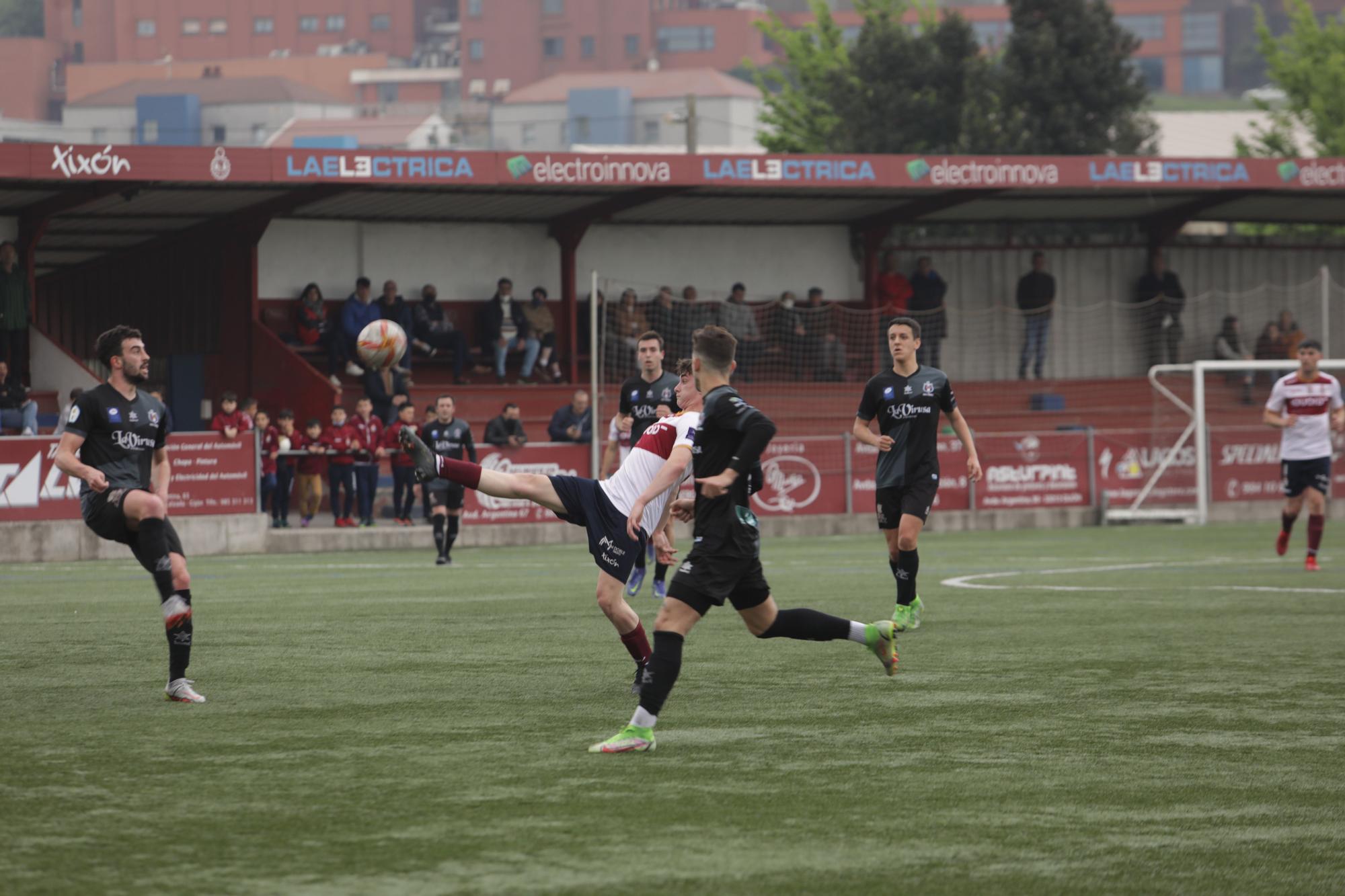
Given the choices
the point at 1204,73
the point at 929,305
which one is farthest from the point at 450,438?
the point at 1204,73

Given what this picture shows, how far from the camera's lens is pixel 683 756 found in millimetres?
7312

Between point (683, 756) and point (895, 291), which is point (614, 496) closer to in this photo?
point (683, 756)

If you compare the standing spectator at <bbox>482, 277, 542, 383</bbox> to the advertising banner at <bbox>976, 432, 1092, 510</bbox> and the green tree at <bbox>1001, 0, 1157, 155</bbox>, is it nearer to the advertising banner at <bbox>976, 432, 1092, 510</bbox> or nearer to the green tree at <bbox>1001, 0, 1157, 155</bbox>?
the advertising banner at <bbox>976, 432, 1092, 510</bbox>

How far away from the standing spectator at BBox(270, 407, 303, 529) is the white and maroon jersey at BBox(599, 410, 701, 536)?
15.2 m

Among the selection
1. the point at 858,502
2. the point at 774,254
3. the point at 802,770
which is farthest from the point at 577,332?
the point at 802,770

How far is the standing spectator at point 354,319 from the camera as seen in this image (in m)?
27.5

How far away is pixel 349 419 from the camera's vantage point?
24281 mm

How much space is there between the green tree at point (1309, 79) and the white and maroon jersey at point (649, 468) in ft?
141

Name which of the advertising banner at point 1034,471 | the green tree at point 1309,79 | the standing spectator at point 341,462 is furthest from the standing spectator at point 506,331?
the green tree at point 1309,79

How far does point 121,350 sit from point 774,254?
24971 mm

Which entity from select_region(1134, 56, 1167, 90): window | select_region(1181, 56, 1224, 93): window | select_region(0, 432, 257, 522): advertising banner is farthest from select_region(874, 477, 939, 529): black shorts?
select_region(1181, 56, 1224, 93): window

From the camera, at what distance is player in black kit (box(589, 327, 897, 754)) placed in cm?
735

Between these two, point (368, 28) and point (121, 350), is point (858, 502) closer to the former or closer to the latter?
point (121, 350)

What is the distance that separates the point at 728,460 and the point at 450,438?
39.2ft
